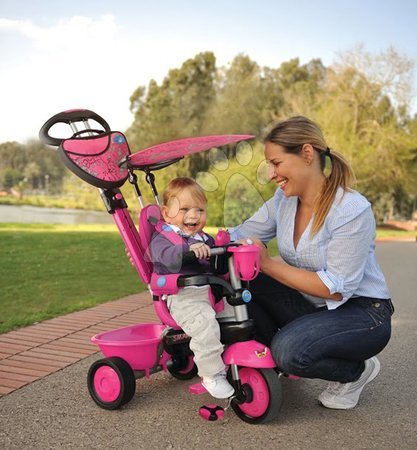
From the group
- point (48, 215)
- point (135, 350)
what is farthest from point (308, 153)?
point (48, 215)

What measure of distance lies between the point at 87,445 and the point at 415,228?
121ft

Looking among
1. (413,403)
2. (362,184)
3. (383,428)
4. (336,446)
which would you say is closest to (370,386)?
(413,403)

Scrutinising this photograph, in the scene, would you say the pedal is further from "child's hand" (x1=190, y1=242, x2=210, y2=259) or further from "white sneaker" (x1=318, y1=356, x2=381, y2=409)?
"child's hand" (x1=190, y1=242, x2=210, y2=259)

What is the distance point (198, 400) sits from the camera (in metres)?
3.35

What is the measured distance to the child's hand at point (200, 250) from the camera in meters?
2.84

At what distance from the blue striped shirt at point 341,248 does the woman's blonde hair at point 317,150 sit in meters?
0.04

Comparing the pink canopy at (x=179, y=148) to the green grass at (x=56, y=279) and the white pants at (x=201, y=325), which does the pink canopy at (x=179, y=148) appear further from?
the green grass at (x=56, y=279)

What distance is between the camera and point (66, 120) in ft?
11.5

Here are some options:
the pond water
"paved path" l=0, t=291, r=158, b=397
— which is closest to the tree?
the pond water

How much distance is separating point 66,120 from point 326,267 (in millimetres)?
1658

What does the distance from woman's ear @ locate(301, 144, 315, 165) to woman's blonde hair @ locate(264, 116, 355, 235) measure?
0.6 inches

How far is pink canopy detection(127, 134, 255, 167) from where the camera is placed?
3.17 metres

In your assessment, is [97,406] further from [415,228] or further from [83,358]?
[415,228]

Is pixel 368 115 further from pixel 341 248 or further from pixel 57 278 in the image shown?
pixel 341 248
